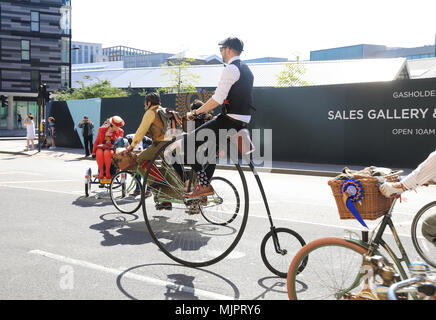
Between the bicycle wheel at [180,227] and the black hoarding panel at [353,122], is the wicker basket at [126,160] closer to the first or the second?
the bicycle wheel at [180,227]

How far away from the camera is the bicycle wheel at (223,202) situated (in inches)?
246

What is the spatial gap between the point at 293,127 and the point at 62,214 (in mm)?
11905

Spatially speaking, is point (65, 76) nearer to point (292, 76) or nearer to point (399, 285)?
point (292, 76)

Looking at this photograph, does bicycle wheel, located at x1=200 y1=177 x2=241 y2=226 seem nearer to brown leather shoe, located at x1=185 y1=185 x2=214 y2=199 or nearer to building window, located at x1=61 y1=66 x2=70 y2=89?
brown leather shoe, located at x1=185 y1=185 x2=214 y2=199

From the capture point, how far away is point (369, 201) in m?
3.00

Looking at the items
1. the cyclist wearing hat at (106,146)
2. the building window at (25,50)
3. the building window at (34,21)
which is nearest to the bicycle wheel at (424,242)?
the cyclist wearing hat at (106,146)

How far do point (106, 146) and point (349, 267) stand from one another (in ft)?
23.5

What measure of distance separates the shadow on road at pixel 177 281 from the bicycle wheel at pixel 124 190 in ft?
9.98

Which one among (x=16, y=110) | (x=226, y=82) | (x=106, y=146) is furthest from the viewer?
(x=16, y=110)

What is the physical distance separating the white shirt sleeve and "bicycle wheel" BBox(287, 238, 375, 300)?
2.07m

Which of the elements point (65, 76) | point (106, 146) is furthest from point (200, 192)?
point (65, 76)

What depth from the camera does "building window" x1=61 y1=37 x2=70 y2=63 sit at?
178ft
